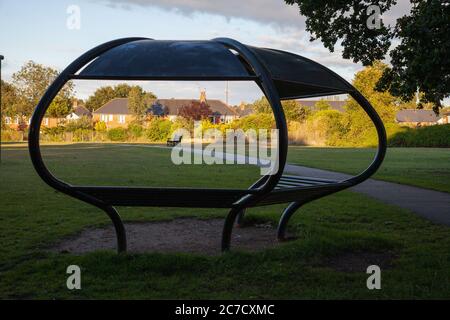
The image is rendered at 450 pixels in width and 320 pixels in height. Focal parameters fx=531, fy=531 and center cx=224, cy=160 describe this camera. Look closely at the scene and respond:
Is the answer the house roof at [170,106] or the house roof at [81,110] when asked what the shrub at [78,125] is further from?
the house roof at [81,110]

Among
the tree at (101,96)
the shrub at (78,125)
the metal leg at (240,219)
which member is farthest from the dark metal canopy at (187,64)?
the tree at (101,96)

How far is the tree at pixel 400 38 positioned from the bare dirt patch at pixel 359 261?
6905 millimetres

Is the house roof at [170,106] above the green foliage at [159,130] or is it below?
above

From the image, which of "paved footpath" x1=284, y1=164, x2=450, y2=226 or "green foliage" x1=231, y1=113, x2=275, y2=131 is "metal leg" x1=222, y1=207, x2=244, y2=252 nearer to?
"paved footpath" x1=284, y1=164, x2=450, y2=226

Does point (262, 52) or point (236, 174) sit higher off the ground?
point (262, 52)

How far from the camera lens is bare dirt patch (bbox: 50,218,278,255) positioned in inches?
259

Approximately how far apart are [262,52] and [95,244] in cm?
321

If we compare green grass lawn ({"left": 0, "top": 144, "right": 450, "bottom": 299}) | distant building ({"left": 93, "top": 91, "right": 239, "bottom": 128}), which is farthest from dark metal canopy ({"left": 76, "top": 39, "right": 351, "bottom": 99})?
distant building ({"left": 93, "top": 91, "right": 239, "bottom": 128})

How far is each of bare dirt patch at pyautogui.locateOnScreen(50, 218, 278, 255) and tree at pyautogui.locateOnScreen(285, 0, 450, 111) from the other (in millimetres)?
6406

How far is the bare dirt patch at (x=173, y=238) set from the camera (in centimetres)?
658

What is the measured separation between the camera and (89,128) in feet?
190

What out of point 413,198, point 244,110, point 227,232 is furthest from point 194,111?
point 227,232
